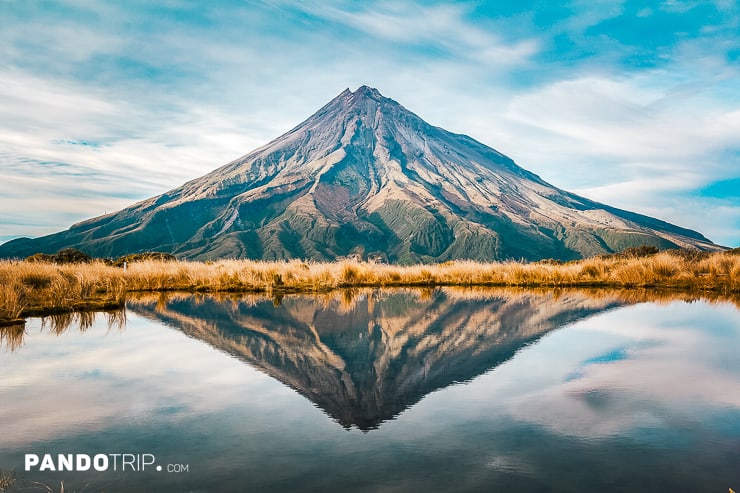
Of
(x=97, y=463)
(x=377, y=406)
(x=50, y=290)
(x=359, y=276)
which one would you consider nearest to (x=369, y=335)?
(x=377, y=406)

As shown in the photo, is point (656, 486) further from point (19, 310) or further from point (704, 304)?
point (704, 304)

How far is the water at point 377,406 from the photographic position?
158 inches

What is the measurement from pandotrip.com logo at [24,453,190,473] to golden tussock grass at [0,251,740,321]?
46.3ft

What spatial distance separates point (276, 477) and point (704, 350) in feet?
27.2

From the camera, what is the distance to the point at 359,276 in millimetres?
26312

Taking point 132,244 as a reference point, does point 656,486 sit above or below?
below

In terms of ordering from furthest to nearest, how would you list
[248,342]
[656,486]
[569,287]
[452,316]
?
[569,287], [452,316], [248,342], [656,486]

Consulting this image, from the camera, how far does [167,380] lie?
7008 mm

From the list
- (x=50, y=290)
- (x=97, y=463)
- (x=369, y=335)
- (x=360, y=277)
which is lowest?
(x=97, y=463)

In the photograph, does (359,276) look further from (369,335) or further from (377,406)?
(377,406)

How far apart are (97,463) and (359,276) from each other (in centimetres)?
2213

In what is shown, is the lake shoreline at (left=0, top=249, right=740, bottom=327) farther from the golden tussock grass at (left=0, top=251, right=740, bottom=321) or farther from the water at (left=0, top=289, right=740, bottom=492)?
the water at (left=0, top=289, right=740, bottom=492)

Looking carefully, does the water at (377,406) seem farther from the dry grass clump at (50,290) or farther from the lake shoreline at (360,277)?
the lake shoreline at (360,277)

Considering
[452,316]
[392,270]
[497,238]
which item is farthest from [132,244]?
[452,316]
